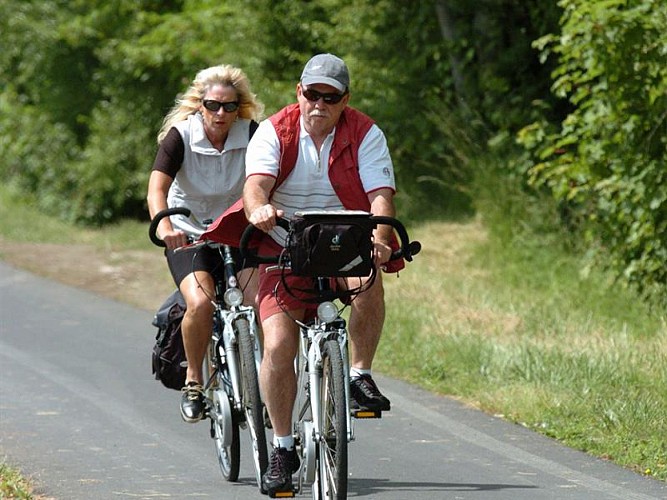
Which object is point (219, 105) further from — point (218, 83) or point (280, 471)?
point (280, 471)

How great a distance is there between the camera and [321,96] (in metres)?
6.09

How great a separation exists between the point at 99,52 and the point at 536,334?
1170cm

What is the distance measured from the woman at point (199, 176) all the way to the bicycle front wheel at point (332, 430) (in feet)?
4.36

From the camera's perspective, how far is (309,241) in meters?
5.71

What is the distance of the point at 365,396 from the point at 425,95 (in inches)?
403

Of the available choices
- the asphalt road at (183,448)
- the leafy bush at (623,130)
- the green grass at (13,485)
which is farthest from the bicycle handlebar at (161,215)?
the leafy bush at (623,130)

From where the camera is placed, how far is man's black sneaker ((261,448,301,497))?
601cm

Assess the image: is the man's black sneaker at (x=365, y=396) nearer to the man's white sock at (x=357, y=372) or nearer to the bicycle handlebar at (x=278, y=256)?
the man's white sock at (x=357, y=372)

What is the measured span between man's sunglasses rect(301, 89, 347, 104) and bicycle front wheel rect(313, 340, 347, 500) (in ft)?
3.26

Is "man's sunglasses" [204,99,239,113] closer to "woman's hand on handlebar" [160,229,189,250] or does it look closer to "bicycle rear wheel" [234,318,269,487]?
"woman's hand on handlebar" [160,229,189,250]

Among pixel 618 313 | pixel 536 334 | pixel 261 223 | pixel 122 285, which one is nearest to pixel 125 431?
pixel 261 223

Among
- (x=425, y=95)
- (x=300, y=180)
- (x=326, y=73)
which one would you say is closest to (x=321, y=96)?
(x=326, y=73)

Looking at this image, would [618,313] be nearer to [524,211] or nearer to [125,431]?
[524,211]

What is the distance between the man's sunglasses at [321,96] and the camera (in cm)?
608
